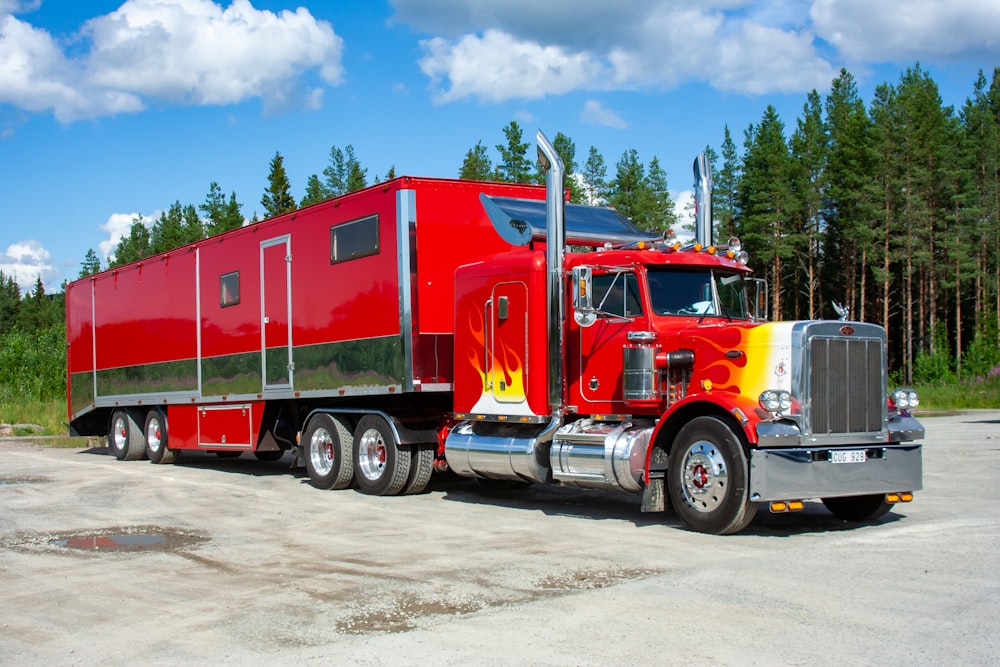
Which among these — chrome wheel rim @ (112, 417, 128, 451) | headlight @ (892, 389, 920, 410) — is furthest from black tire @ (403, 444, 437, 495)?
chrome wheel rim @ (112, 417, 128, 451)

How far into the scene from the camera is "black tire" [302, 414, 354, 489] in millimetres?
14125

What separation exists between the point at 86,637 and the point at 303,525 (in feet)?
15.8

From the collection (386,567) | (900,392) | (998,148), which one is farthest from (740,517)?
(998,148)

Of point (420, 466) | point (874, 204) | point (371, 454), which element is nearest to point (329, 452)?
point (371, 454)

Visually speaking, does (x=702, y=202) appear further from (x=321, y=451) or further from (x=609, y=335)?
(x=321, y=451)

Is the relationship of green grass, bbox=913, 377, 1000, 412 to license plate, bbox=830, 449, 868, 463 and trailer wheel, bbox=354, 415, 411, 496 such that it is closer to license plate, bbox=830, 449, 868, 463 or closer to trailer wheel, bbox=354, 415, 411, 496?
trailer wheel, bbox=354, 415, 411, 496

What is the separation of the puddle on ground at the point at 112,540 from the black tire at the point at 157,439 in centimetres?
871

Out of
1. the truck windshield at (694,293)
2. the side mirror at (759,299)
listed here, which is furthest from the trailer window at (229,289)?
the side mirror at (759,299)

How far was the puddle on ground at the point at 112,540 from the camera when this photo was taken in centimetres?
964

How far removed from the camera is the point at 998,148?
6031 centimetres

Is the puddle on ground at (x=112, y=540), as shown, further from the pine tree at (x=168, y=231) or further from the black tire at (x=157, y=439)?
the pine tree at (x=168, y=231)

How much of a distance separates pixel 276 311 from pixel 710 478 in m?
8.16

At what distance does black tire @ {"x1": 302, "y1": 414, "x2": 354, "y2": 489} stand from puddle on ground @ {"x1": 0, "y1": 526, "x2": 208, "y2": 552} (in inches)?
139

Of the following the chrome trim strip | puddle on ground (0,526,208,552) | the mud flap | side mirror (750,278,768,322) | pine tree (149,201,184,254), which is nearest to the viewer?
puddle on ground (0,526,208,552)
